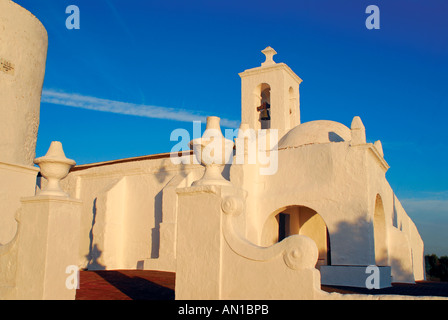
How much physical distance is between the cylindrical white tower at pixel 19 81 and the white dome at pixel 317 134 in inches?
286

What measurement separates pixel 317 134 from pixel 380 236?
11.7 feet

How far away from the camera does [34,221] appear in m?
5.96

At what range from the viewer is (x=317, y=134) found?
13156 mm

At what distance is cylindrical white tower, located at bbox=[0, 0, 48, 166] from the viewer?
10320 mm

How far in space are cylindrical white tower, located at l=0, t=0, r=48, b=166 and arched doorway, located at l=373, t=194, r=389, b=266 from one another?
9938 millimetres

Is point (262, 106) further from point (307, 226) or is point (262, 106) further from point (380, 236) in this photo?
point (380, 236)

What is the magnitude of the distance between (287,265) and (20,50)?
30.2ft

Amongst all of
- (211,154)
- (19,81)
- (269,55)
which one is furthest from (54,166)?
(269,55)

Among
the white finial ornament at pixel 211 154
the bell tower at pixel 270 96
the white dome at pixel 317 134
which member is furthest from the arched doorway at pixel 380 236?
the white finial ornament at pixel 211 154

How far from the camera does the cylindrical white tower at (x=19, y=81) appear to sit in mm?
10320

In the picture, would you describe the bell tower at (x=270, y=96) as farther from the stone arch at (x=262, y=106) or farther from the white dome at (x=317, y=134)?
the white dome at (x=317, y=134)

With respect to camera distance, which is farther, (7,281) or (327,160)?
(327,160)
